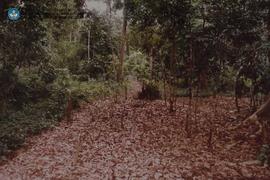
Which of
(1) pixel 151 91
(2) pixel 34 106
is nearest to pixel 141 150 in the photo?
(2) pixel 34 106

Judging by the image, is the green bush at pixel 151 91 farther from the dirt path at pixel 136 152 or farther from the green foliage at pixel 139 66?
the dirt path at pixel 136 152

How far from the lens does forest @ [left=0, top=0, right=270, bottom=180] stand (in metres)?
8.12

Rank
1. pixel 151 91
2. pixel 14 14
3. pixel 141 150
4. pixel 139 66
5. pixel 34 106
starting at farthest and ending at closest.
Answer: pixel 139 66 < pixel 151 91 < pixel 34 106 < pixel 14 14 < pixel 141 150

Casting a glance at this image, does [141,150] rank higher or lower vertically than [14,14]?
lower

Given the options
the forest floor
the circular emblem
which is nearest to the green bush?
the forest floor

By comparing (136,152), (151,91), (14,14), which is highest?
(14,14)

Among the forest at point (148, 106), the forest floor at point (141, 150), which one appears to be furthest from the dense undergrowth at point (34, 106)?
the forest floor at point (141, 150)

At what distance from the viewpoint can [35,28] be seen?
14.0 m

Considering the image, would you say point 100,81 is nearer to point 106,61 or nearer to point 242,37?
point 106,61

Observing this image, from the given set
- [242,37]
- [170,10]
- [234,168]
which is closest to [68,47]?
[170,10]

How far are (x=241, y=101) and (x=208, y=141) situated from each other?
6859 mm

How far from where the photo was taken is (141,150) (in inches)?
359

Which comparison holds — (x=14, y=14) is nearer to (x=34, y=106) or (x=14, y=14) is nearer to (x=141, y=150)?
(x=34, y=106)

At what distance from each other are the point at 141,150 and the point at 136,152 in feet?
0.59
